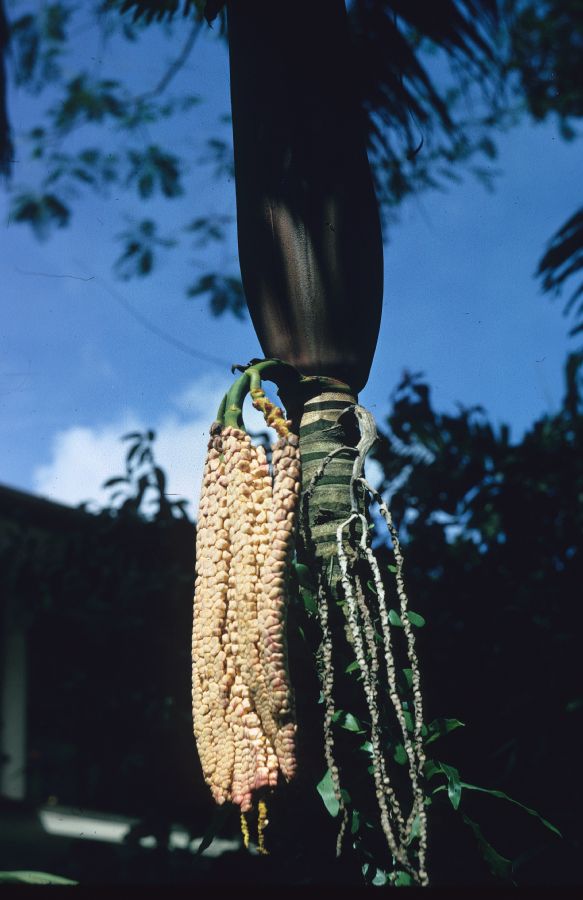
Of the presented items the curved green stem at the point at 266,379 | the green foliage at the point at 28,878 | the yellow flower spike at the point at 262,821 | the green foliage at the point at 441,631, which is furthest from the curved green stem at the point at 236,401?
the green foliage at the point at 441,631

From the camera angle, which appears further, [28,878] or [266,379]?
[28,878]

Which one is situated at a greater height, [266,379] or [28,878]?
[266,379]

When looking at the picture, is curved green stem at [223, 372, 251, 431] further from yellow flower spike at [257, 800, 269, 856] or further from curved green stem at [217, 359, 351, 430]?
yellow flower spike at [257, 800, 269, 856]

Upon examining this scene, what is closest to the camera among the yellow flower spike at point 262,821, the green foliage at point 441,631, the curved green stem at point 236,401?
the yellow flower spike at point 262,821

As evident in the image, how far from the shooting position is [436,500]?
4223 millimetres

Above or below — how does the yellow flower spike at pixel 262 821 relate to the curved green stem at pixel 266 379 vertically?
below

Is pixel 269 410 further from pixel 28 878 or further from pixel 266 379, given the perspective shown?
pixel 28 878

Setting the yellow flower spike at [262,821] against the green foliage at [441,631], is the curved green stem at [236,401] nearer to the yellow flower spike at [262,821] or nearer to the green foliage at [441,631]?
the yellow flower spike at [262,821]

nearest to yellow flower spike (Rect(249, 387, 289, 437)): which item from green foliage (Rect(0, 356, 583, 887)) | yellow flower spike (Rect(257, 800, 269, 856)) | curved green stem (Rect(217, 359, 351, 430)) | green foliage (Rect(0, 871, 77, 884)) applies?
curved green stem (Rect(217, 359, 351, 430))

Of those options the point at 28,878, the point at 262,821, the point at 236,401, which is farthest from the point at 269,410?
the point at 28,878

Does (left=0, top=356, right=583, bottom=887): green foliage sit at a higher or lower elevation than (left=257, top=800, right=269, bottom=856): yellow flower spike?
higher

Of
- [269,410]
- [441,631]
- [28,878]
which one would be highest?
[269,410]

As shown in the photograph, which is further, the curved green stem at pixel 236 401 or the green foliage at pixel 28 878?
the green foliage at pixel 28 878

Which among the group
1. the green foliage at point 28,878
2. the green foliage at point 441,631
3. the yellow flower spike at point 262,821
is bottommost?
the green foliage at point 28,878
